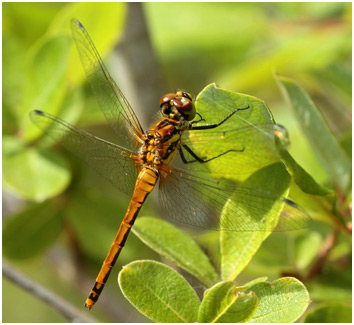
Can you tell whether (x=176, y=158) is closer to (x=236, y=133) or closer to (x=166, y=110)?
(x=166, y=110)

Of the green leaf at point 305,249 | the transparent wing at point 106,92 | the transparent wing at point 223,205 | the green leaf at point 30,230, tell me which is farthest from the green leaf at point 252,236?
the green leaf at point 30,230

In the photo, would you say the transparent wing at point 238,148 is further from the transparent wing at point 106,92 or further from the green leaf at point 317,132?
the transparent wing at point 106,92

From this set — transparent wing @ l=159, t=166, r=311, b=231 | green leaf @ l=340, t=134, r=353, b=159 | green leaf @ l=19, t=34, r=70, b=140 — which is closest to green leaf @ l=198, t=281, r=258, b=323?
transparent wing @ l=159, t=166, r=311, b=231

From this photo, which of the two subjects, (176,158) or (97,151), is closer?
(176,158)

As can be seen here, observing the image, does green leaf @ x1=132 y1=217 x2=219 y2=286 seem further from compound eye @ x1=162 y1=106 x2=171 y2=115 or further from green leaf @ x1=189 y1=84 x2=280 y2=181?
compound eye @ x1=162 y1=106 x2=171 y2=115

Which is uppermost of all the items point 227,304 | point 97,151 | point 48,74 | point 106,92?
point 48,74

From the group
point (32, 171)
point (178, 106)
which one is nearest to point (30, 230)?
point (32, 171)
